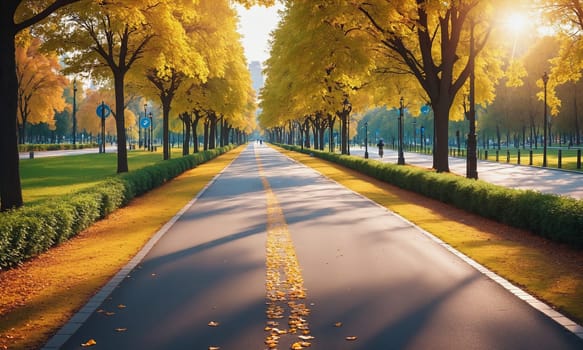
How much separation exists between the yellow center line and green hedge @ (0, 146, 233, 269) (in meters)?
3.69

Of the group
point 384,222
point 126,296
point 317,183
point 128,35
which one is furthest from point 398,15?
point 126,296

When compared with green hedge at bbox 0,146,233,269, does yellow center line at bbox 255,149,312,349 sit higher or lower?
lower

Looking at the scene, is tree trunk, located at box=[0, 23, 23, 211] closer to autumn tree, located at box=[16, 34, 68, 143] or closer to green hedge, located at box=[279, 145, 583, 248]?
green hedge, located at box=[279, 145, 583, 248]

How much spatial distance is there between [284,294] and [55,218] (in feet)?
16.9

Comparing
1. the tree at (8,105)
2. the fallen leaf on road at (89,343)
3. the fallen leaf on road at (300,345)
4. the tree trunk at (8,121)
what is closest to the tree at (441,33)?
the tree at (8,105)

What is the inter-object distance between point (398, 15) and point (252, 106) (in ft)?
192

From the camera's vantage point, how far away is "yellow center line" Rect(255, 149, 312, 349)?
5480 millimetres

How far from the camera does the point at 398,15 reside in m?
19.6

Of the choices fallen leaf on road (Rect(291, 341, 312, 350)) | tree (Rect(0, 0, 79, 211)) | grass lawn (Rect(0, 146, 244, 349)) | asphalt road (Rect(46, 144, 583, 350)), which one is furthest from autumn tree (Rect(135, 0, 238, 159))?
fallen leaf on road (Rect(291, 341, 312, 350))

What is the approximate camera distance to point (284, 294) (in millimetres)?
6898

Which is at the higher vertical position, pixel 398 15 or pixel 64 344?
pixel 398 15

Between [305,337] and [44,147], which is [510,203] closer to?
[305,337]

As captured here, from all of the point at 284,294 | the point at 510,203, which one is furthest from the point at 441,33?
the point at 284,294

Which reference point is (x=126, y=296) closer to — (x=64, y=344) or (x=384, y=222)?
(x=64, y=344)
